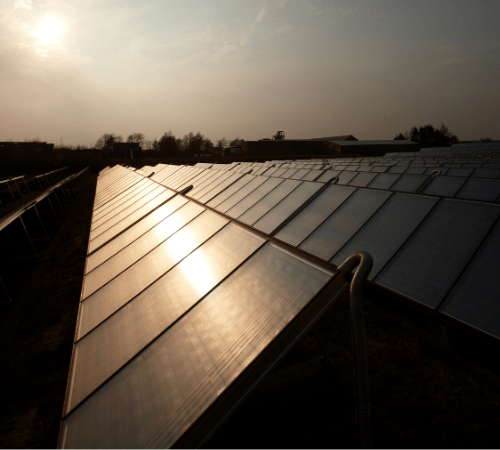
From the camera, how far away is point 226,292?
260cm

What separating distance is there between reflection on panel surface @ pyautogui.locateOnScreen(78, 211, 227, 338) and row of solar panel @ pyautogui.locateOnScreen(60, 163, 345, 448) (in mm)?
23

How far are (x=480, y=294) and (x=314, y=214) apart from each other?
3266mm

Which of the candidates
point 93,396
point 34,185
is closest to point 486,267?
point 93,396

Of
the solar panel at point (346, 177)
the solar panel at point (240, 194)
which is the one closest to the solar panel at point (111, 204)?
the solar panel at point (240, 194)

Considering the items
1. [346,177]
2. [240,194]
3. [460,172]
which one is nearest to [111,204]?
[240,194]

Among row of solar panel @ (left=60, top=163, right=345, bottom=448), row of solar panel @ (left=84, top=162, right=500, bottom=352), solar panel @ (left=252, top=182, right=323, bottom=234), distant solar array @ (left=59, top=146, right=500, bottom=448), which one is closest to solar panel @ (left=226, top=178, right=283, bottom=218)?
row of solar panel @ (left=84, top=162, right=500, bottom=352)

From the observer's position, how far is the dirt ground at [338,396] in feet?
13.2

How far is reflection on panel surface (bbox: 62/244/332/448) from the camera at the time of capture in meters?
1.69

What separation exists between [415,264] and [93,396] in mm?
3998

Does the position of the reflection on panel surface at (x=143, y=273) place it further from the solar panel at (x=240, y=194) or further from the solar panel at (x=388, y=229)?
the solar panel at (x=240, y=194)

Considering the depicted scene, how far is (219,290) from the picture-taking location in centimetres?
269

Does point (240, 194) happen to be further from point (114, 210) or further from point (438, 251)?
point (438, 251)

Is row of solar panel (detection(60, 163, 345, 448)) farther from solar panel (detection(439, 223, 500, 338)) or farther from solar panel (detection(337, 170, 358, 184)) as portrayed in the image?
solar panel (detection(337, 170, 358, 184))

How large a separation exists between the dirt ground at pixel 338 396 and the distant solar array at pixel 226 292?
2145 mm
